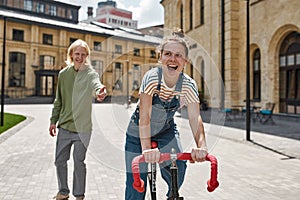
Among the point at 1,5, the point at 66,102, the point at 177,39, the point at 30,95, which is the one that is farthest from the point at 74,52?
the point at 1,5

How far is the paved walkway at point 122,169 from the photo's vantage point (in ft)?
9.81

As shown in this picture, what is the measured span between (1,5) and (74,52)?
4968cm

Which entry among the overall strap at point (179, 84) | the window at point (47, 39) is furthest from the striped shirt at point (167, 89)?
the window at point (47, 39)

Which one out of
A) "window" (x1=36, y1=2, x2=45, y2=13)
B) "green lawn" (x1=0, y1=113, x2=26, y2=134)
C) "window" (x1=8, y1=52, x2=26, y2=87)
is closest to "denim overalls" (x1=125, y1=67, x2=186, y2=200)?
"green lawn" (x1=0, y1=113, x2=26, y2=134)

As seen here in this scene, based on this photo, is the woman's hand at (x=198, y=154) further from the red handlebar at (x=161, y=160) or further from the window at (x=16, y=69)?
the window at (x=16, y=69)

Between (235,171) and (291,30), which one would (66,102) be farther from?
(291,30)

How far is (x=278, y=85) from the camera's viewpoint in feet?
66.4

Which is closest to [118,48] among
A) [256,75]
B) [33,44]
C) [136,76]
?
[136,76]

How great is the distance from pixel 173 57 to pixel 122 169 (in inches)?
43.0

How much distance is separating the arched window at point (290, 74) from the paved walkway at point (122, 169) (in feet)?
34.5

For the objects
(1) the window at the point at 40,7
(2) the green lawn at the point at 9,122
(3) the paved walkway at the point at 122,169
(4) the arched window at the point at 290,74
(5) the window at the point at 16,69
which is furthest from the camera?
(1) the window at the point at 40,7

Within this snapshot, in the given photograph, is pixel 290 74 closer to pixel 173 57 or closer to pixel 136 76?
pixel 136 76

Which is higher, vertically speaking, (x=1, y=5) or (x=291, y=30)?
(x=1, y=5)

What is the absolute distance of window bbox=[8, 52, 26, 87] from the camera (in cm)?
4628
